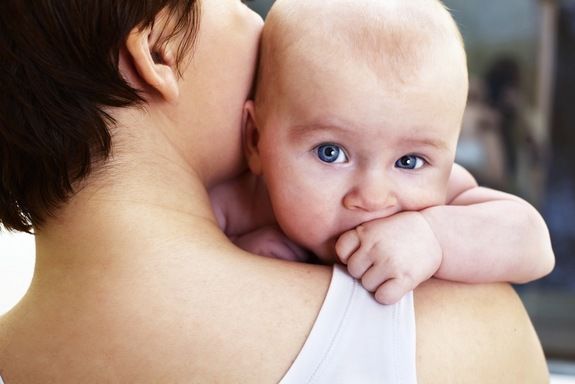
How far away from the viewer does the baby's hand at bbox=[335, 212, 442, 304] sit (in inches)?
42.0

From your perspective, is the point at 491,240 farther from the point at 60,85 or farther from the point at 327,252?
the point at 60,85

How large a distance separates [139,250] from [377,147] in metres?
0.39

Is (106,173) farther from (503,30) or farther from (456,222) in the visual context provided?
(503,30)

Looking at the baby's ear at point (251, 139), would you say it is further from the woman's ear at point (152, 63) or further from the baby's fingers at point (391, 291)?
the baby's fingers at point (391, 291)

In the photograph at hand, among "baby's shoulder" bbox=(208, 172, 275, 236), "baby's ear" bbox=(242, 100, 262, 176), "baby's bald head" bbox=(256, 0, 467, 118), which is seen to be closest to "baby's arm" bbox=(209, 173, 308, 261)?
"baby's shoulder" bbox=(208, 172, 275, 236)

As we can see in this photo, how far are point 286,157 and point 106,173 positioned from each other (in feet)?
0.94

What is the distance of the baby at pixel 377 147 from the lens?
44.9 inches

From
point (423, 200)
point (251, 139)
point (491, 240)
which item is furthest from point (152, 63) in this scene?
point (491, 240)

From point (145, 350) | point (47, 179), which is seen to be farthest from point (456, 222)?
point (47, 179)

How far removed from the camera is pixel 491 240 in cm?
120

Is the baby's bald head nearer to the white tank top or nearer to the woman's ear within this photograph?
the woman's ear

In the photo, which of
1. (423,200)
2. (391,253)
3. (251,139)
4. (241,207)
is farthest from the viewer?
(241,207)

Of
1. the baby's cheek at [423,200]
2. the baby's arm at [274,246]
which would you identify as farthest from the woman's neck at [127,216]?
the baby's cheek at [423,200]

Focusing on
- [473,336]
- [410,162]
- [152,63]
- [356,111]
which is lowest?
[473,336]
